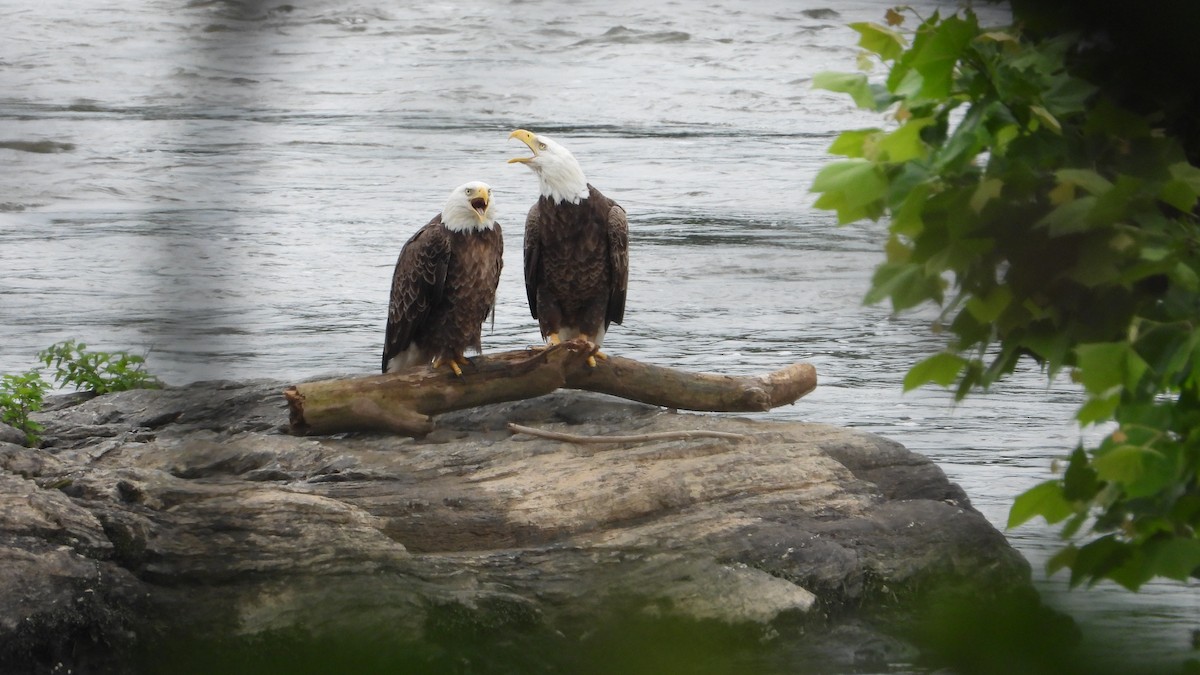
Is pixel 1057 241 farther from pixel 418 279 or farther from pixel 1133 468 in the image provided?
pixel 418 279

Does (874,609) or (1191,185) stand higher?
(1191,185)

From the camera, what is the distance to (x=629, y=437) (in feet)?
12.1

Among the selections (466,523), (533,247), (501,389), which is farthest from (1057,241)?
(533,247)

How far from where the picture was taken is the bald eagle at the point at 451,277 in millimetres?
4008

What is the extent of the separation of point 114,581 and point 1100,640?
2.81 meters

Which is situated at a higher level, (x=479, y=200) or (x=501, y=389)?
(x=479, y=200)

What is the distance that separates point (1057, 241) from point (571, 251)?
381 centimetres

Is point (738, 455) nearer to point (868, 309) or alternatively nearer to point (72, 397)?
point (72, 397)

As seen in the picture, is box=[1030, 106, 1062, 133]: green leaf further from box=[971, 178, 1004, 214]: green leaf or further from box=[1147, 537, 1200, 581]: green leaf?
box=[1147, 537, 1200, 581]: green leaf

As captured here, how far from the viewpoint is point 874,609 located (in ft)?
9.96

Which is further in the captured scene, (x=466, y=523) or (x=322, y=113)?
(x=466, y=523)

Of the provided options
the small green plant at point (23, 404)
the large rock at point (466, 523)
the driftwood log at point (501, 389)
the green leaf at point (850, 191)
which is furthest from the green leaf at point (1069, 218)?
the small green plant at point (23, 404)

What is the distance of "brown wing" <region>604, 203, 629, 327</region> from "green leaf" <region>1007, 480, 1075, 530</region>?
3.49 meters

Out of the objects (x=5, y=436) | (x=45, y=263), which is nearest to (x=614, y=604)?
(x=5, y=436)
